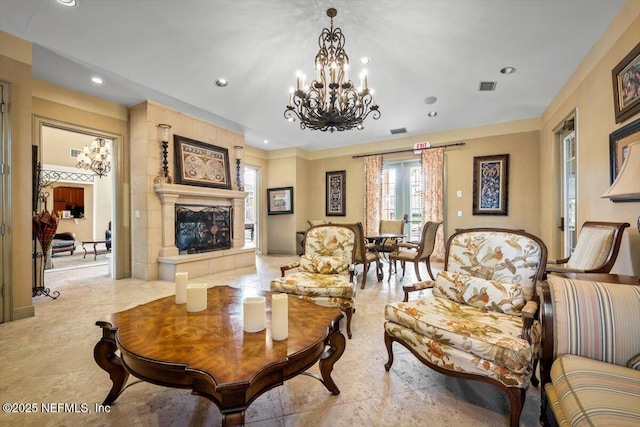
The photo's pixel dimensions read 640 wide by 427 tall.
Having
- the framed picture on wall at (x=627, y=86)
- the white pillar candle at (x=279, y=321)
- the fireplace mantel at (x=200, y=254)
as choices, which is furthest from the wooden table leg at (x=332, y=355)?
Result: the fireplace mantel at (x=200, y=254)

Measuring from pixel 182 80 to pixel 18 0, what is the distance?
1.51 meters

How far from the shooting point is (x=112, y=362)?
57.8 inches

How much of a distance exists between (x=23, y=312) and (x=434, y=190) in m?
6.46

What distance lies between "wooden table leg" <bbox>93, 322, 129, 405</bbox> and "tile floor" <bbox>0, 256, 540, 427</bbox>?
0.25 ft

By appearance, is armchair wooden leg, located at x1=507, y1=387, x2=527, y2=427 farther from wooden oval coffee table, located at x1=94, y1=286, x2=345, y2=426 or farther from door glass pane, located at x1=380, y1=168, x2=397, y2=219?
door glass pane, located at x1=380, y1=168, x2=397, y2=219

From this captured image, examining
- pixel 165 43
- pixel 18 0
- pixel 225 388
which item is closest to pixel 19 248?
pixel 18 0

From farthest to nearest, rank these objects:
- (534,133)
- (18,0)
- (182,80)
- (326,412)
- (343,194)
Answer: (343,194)
(534,133)
(182,80)
(18,0)
(326,412)

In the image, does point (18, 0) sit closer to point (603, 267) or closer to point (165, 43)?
point (165, 43)

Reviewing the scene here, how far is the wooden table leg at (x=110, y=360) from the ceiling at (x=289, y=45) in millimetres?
2622

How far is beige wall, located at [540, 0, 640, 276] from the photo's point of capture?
224 centimetres

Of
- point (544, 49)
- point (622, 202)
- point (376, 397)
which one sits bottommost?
point (376, 397)

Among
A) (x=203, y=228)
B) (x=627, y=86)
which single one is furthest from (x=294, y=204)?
(x=627, y=86)

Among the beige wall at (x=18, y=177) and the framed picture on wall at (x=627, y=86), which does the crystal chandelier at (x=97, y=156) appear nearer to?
the beige wall at (x=18, y=177)

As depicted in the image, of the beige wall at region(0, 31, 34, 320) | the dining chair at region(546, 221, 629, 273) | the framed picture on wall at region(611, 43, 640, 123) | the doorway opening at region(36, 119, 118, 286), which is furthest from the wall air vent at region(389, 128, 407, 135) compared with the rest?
the doorway opening at region(36, 119, 118, 286)
